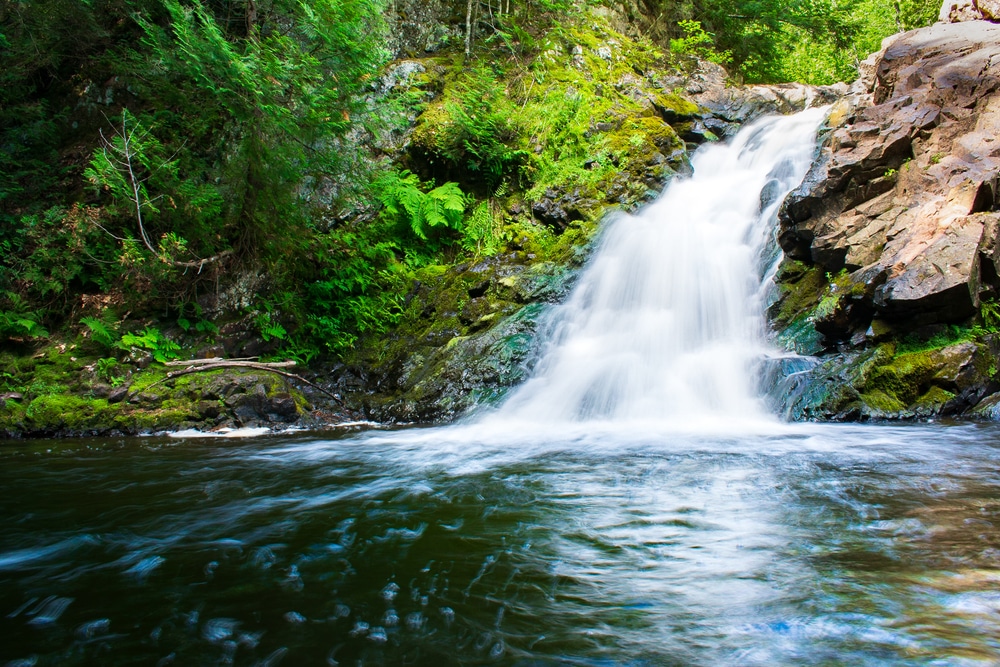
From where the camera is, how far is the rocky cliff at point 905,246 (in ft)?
18.7

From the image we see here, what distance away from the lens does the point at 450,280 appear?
390 inches

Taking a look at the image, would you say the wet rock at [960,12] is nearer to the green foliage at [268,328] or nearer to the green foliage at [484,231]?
the green foliage at [484,231]

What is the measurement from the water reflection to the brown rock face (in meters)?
1.89

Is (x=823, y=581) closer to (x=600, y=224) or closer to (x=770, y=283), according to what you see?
(x=770, y=283)

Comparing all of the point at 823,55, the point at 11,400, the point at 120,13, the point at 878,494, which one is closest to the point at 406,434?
the point at 878,494

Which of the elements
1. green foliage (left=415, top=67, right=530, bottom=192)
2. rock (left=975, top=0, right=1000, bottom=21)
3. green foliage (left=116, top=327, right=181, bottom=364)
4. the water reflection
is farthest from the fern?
rock (left=975, top=0, right=1000, bottom=21)

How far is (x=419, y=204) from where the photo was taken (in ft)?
33.2

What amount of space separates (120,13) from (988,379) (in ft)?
47.9

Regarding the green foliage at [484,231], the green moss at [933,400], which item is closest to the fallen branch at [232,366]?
the green foliage at [484,231]

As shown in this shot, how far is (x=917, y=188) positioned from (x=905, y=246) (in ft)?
4.44

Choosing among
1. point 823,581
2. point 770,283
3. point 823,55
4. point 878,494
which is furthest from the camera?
point 823,55

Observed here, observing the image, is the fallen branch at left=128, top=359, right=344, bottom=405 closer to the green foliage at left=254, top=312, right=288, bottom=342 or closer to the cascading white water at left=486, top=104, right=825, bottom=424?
the green foliage at left=254, top=312, right=288, bottom=342

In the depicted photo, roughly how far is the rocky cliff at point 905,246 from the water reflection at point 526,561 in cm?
114

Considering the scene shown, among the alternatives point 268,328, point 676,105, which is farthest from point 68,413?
point 676,105
